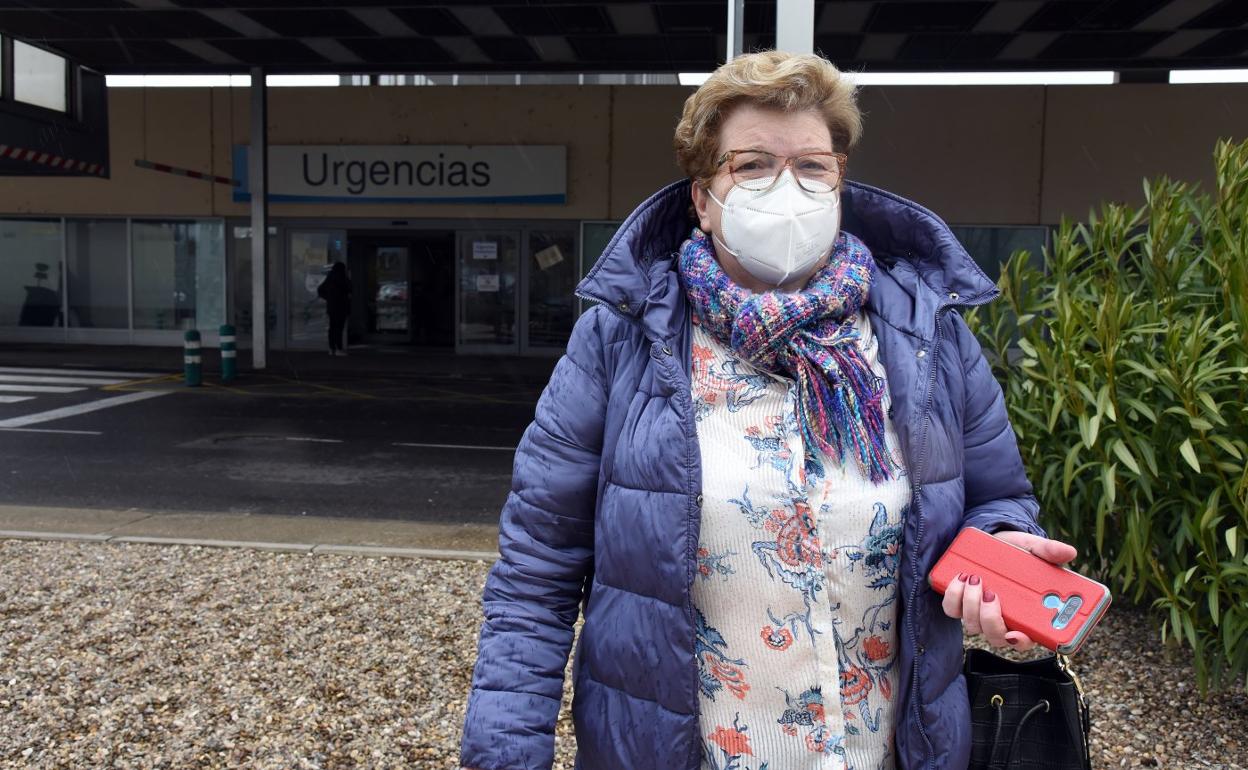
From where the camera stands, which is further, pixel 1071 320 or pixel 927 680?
pixel 1071 320

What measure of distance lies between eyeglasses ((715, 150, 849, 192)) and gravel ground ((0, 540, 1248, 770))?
2.19 metres

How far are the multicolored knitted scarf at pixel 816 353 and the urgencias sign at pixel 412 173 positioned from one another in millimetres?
17676

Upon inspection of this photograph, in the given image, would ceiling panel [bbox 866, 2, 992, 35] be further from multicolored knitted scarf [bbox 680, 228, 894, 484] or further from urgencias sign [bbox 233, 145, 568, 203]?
multicolored knitted scarf [bbox 680, 228, 894, 484]

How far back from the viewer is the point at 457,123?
1928 cm

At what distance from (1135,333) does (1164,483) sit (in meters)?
0.57

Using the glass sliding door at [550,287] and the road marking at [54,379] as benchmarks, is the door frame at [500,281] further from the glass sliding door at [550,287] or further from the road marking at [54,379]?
the road marking at [54,379]

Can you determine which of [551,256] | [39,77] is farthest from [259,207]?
[39,77]

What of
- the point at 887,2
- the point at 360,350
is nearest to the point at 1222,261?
the point at 887,2

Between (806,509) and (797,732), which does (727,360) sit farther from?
(797,732)

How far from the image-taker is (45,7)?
15.4 metres

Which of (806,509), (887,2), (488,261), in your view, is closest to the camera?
(806,509)

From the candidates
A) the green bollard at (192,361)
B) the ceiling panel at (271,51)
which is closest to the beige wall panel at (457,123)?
the ceiling panel at (271,51)

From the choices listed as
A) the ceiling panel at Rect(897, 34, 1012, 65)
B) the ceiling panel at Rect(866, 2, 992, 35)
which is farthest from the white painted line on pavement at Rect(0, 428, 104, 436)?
the ceiling panel at Rect(897, 34, 1012, 65)

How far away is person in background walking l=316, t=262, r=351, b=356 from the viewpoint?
19641mm
